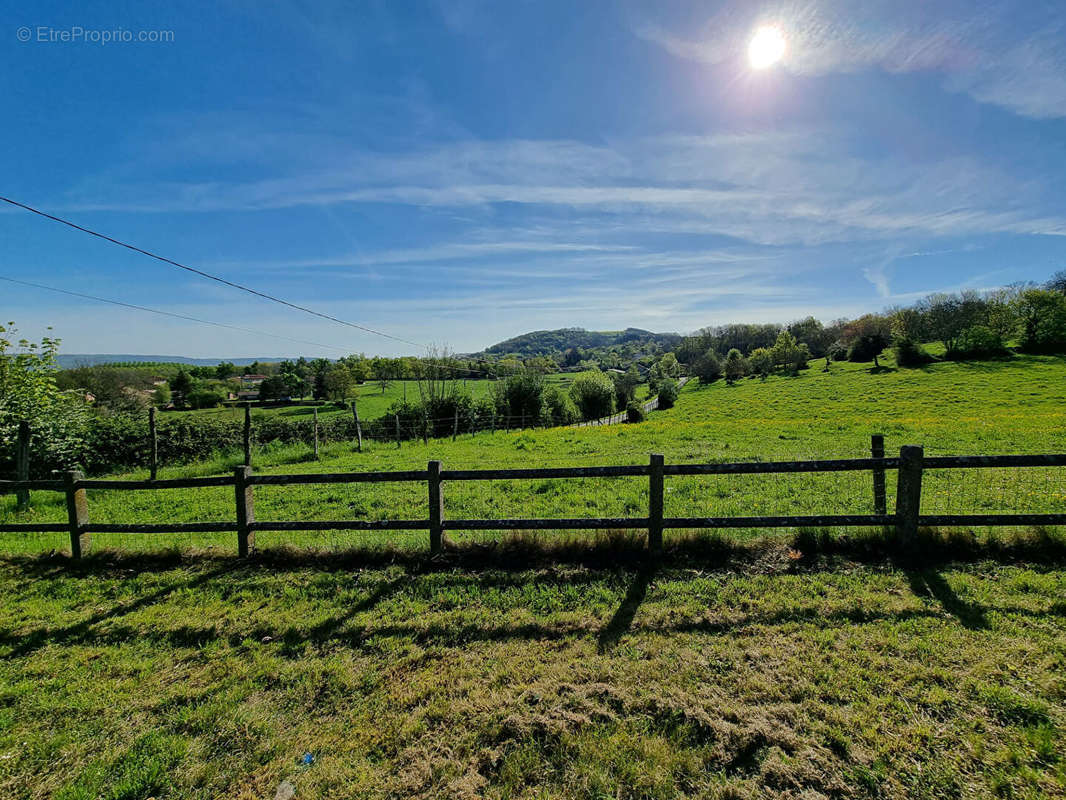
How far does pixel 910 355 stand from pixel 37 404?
7752cm

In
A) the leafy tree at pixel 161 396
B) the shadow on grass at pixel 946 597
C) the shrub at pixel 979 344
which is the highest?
the shrub at pixel 979 344

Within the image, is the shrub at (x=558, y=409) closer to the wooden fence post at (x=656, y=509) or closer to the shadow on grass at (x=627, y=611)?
the wooden fence post at (x=656, y=509)

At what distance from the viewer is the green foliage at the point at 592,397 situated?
51.6 metres

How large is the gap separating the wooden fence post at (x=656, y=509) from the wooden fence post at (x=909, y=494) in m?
2.81

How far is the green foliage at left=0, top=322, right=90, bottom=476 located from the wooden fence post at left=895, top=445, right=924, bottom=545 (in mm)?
17633

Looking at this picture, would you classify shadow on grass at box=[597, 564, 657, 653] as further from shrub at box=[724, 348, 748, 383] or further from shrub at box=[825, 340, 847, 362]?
shrub at box=[825, 340, 847, 362]

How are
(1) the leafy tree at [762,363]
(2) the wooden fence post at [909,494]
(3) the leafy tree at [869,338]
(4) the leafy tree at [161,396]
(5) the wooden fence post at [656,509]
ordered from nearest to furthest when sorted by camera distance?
(2) the wooden fence post at [909,494] → (5) the wooden fence post at [656,509] → (4) the leafy tree at [161,396] → (3) the leafy tree at [869,338] → (1) the leafy tree at [762,363]

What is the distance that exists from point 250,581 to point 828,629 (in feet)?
21.5

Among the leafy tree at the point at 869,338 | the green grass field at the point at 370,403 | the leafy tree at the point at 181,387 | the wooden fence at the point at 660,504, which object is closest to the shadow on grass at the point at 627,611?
the wooden fence at the point at 660,504

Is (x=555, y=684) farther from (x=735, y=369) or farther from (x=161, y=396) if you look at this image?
(x=735, y=369)

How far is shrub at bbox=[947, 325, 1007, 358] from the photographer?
5434cm

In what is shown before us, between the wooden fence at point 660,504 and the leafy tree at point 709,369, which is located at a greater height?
the leafy tree at point 709,369

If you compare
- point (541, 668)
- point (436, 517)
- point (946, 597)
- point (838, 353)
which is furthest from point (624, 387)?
point (541, 668)

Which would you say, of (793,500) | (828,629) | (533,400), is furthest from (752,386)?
(828,629)
